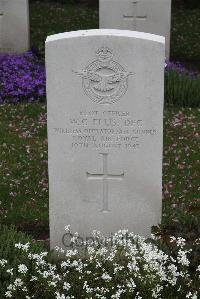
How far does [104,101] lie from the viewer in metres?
5.02

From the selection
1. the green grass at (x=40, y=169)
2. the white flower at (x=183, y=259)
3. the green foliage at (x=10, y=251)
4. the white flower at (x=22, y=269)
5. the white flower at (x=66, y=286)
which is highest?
the white flower at (x=183, y=259)

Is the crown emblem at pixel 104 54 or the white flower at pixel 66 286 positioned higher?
the crown emblem at pixel 104 54

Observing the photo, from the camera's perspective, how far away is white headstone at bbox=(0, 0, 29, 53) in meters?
11.7

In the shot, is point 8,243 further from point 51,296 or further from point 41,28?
point 41,28

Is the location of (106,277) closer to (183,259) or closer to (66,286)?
(66,286)

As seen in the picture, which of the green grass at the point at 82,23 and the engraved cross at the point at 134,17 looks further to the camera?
the green grass at the point at 82,23

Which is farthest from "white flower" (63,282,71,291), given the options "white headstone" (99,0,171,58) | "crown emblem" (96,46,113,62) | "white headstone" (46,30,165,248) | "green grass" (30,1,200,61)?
"green grass" (30,1,200,61)

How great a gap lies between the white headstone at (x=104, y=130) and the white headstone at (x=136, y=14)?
6.55 metres

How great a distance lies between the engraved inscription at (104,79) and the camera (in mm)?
4934

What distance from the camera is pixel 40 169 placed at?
7.09 m

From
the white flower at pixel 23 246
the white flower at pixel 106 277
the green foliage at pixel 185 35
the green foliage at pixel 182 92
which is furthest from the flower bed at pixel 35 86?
the white flower at pixel 106 277

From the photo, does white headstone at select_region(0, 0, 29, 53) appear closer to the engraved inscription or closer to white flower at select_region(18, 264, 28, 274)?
the engraved inscription

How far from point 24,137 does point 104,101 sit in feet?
10.1

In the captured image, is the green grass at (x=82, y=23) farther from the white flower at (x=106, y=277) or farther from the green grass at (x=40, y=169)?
the white flower at (x=106, y=277)
